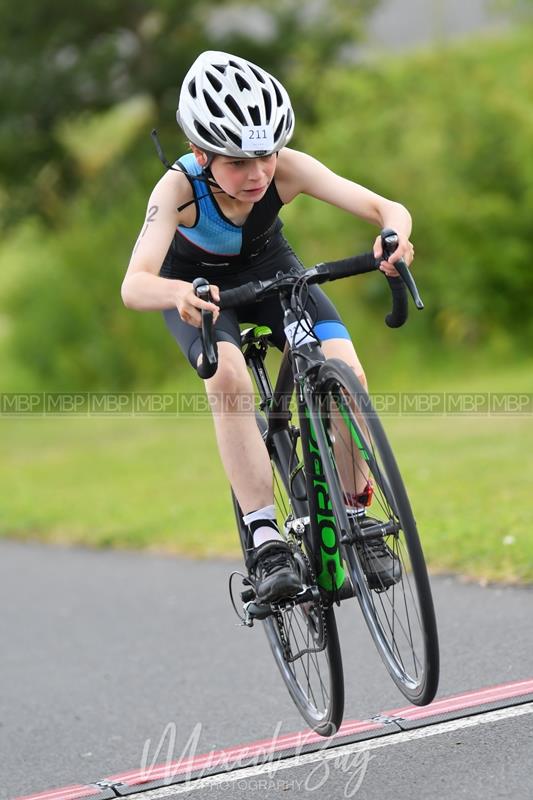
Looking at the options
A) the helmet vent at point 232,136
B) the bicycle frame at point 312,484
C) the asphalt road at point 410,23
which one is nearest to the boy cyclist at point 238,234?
the helmet vent at point 232,136

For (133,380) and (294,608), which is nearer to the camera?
(294,608)

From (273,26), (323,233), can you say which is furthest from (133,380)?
(273,26)

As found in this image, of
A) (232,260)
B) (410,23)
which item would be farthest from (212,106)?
(410,23)

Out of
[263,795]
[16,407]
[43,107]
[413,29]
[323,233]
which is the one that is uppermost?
[413,29]

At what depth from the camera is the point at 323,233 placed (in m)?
20.6

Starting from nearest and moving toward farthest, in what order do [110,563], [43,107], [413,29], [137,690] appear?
[137,690] → [110,563] → [43,107] → [413,29]

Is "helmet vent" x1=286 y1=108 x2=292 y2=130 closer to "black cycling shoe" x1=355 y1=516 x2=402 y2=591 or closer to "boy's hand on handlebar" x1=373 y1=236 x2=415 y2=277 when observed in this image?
"boy's hand on handlebar" x1=373 y1=236 x2=415 y2=277

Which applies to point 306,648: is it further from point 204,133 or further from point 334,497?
point 204,133

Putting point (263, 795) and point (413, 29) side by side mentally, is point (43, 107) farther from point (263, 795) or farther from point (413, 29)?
point (263, 795)

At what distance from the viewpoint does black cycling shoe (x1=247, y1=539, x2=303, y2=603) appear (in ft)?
14.5

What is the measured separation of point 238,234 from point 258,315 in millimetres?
363

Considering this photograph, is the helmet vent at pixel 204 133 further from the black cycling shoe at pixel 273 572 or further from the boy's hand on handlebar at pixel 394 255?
the black cycling shoe at pixel 273 572

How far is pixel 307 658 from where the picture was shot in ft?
16.4

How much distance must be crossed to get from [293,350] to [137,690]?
2430 mm
